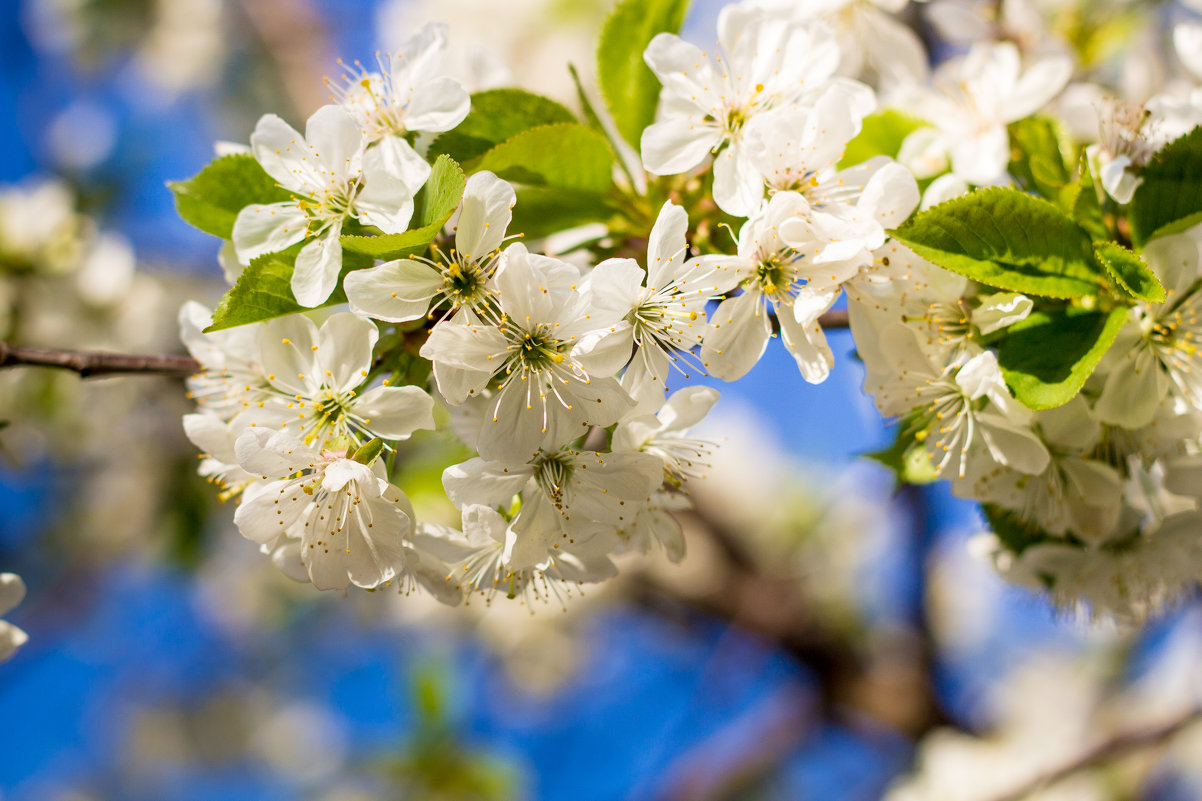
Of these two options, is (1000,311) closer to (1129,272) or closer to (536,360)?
(1129,272)

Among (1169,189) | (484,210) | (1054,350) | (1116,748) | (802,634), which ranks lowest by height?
(802,634)

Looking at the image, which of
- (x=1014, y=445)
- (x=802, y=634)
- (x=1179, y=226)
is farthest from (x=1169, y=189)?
(x=802, y=634)

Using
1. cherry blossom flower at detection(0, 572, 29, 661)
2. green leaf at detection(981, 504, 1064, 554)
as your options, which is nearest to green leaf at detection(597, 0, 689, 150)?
green leaf at detection(981, 504, 1064, 554)

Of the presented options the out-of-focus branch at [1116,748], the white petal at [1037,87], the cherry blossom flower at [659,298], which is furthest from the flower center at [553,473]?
the out-of-focus branch at [1116,748]

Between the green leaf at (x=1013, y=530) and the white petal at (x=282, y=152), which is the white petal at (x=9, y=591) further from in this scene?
the green leaf at (x=1013, y=530)

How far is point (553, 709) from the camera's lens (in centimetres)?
594

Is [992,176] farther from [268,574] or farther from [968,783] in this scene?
[268,574]

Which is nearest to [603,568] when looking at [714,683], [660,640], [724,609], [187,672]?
[714,683]

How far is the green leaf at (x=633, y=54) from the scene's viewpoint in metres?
1.25

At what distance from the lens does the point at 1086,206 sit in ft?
3.68

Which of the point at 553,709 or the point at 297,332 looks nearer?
the point at 297,332

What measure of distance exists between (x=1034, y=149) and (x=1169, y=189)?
34 centimetres

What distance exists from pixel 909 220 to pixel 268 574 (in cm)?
565

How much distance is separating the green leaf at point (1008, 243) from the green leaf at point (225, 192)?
85cm
